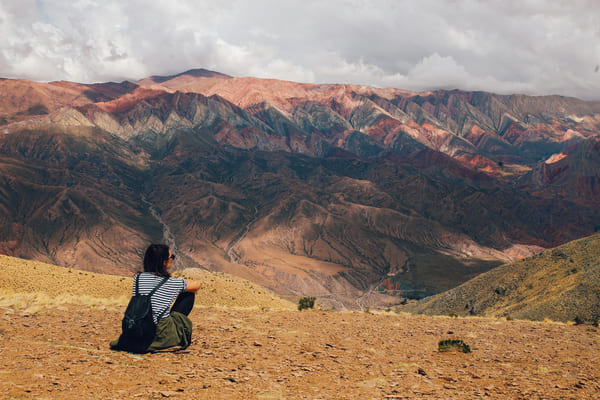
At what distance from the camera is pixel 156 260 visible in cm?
927

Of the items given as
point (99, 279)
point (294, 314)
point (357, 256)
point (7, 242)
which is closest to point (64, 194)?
point (7, 242)

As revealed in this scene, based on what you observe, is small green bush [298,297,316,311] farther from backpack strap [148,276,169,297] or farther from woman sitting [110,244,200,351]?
backpack strap [148,276,169,297]

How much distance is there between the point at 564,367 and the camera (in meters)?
10.7

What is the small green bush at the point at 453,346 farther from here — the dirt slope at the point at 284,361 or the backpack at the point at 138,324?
the backpack at the point at 138,324

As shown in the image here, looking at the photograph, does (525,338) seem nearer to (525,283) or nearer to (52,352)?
(52,352)

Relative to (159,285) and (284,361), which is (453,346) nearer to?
(284,361)

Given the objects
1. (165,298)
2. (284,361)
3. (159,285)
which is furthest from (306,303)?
(159,285)

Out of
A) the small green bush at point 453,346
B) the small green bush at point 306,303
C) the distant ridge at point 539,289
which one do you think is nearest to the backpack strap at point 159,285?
the small green bush at point 453,346

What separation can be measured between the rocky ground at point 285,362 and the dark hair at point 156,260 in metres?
1.97

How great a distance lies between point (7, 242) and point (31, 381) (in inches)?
7441

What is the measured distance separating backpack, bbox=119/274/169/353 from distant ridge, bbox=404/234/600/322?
25.6 meters

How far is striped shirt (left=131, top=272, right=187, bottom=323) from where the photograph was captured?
8.98 meters

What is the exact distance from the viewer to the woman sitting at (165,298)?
905 cm

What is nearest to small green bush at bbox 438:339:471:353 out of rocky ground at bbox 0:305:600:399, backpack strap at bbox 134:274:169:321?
rocky ground at bbox 0:305:600:399
